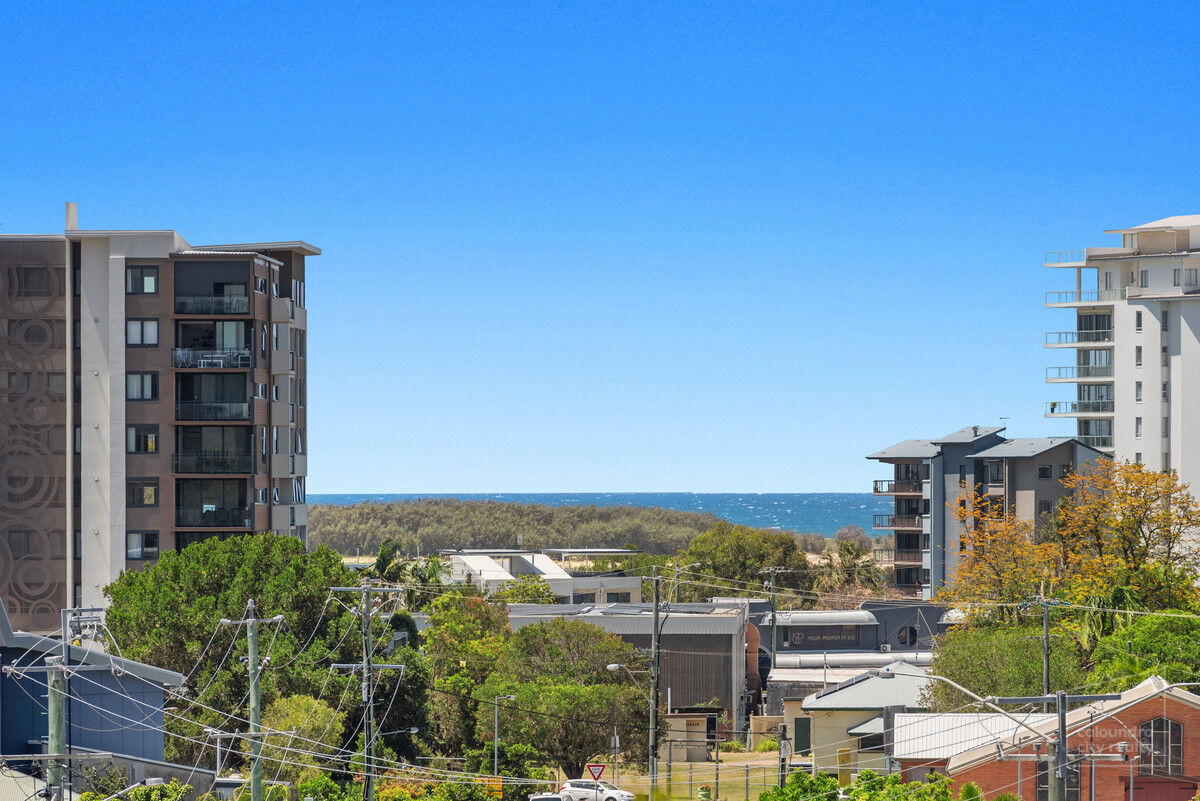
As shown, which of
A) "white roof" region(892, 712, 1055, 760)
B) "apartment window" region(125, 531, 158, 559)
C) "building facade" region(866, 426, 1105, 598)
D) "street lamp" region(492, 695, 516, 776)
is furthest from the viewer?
"building facade" region(866, 426, 1105, 598)

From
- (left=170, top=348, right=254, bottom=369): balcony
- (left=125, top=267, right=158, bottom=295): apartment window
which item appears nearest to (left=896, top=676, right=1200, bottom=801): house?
(left=170, top=348, right=254, bottom=369): balcony

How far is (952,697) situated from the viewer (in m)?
61.2

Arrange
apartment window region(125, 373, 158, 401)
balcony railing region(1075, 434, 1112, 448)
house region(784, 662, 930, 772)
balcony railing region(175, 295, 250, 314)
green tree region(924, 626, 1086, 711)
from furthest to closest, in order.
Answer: balcony railing region(1075, 434, 1112, 448) < apartment window region(125, 373, 158, 401) < balcony railing region(175, 295, 250, 314) < house region(784, 662, 930, 772) < green tree region(924, 626, 1086, 711)

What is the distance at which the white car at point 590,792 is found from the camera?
56312mm

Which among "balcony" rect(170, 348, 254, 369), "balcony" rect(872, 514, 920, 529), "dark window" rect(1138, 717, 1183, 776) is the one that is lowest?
"dark window" rect(1138, 717, 1183, 776)

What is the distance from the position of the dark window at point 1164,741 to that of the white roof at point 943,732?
3.89 metres

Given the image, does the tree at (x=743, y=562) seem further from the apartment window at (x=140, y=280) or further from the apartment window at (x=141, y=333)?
the apartment window at (x=140, y=280)

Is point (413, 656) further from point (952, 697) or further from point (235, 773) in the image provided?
point (952, 697)

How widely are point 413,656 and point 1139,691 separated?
103 feet

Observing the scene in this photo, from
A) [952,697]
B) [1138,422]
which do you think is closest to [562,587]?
[1138,422]

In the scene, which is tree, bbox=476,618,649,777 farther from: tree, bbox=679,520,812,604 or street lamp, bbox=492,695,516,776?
tree, bbox=679,520,812,604

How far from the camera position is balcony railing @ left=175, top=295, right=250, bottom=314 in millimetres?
78625

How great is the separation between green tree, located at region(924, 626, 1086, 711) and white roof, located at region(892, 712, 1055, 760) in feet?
18.5

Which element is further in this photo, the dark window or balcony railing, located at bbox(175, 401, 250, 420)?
balcony railing, located at bbox(175, 401, 250, 420)
